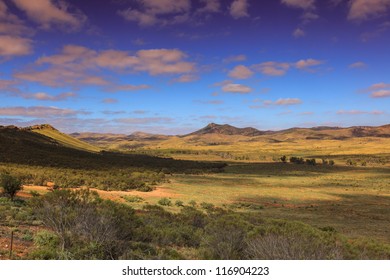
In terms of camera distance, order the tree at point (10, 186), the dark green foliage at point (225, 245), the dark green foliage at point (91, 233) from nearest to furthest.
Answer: the dark green foliage at point (91, 233) → the dark green foliage at point (225, 245) → the tree at point (10, 186)

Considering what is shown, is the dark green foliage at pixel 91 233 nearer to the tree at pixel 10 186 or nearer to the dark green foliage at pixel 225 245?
the dark green foliage at pixel 225 245

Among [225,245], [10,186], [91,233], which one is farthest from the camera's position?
[10,186]

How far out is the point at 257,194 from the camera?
48.2 metres

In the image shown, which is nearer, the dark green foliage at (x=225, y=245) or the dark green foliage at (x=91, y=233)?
the dark green foliage at (x=91, y=233)

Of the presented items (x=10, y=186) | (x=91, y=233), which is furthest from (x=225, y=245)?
(x=10, y=186)

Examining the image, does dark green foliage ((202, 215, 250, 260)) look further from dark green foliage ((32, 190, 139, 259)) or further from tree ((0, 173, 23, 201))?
tree ((0, 173, 23, 201))

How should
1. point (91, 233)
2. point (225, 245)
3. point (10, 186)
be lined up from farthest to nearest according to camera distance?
point (10, 186), point (225, 245), point (91, 233)

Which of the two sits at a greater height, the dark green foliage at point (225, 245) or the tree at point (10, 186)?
the tree at point (10, 186)

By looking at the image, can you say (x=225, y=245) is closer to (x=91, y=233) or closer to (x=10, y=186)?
(x=91, y=233)

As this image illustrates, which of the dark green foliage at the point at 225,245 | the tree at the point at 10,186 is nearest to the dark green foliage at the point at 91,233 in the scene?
the dark green foliage at the point at 225,245

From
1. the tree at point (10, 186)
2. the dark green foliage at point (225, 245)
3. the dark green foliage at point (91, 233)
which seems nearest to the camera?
the dark green foliage at point (91, 233)

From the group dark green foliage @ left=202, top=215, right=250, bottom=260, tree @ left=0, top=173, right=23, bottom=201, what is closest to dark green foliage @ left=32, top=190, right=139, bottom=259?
dark green foliage @ left=202, top=215, right=250, bottom=260
